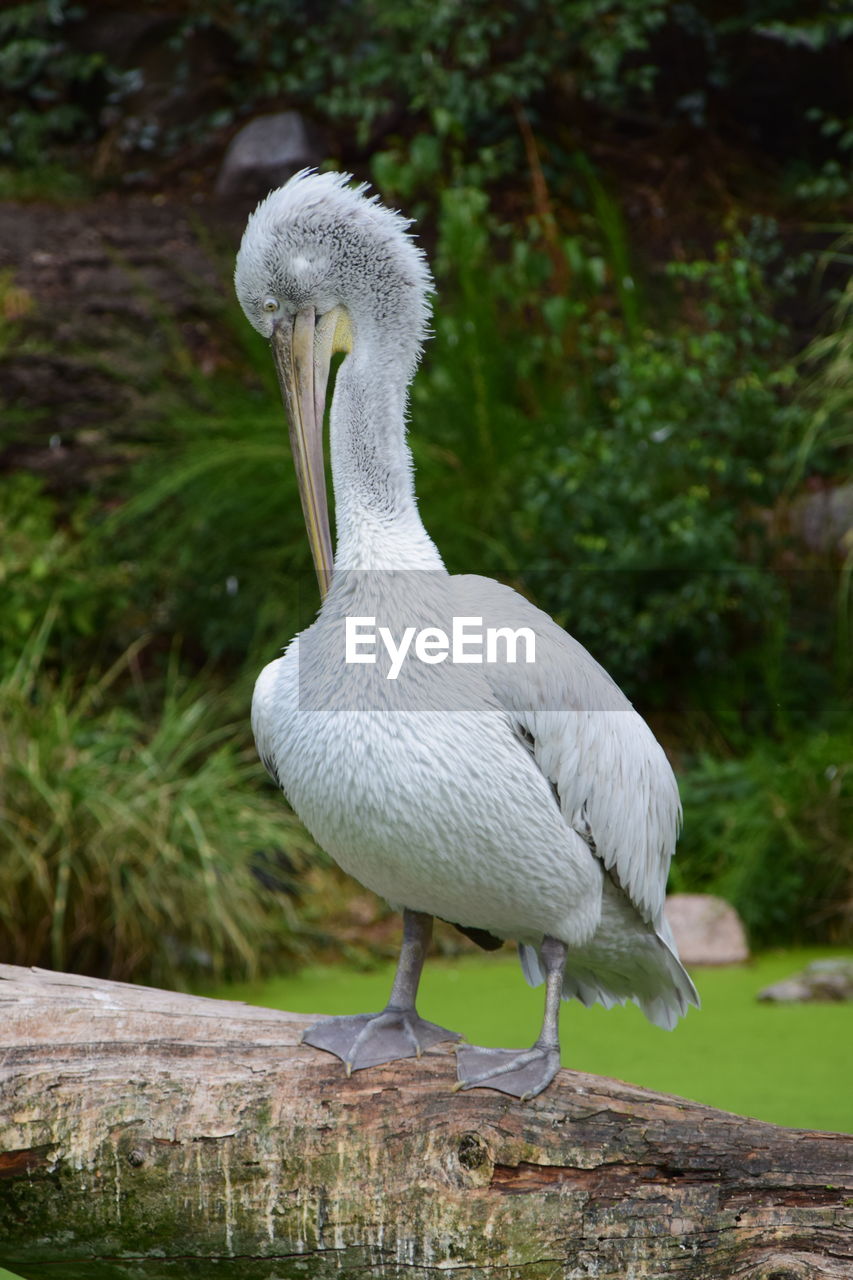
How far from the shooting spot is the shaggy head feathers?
2293 mm

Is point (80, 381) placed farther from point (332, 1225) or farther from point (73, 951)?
point (332, 1225)

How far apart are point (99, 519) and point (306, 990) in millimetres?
3044

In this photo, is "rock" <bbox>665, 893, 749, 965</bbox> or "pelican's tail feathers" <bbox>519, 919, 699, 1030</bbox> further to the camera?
"rock" <bbox>665, 893, 749, 965</bbox>

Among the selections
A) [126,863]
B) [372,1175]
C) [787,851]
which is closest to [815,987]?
[787,851]

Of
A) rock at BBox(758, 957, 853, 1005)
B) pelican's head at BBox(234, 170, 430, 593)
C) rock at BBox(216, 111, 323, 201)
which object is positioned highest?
rock at BBox(216, 111, 323, 201)

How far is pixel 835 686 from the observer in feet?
19.2

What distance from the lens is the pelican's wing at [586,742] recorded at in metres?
2.21

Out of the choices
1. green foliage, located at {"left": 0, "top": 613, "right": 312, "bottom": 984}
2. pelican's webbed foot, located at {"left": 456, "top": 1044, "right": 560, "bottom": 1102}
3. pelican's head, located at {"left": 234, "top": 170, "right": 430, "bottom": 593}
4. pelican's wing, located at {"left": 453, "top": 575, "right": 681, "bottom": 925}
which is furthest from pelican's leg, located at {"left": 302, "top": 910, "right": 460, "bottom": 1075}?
green foliage, located at {"left": 0, "top": 613, "right": 312, "bottom": 984}

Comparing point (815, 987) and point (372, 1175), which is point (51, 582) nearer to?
point (815, 987)

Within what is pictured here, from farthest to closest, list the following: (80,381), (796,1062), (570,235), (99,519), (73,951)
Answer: (570,235) → (80,381) → (99,519) → (73,951) → (796,1062)

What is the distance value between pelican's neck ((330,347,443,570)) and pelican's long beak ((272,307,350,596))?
0.14 metres

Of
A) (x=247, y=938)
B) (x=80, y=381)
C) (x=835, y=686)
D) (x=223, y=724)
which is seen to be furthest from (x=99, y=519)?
(x=835, y=686)

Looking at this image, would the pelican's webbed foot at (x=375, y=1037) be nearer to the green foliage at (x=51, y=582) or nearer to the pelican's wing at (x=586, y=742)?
the pelican's wing at (x=586, y=742)

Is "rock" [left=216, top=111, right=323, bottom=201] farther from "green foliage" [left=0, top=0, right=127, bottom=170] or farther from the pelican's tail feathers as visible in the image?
the pelican's tail feathers
